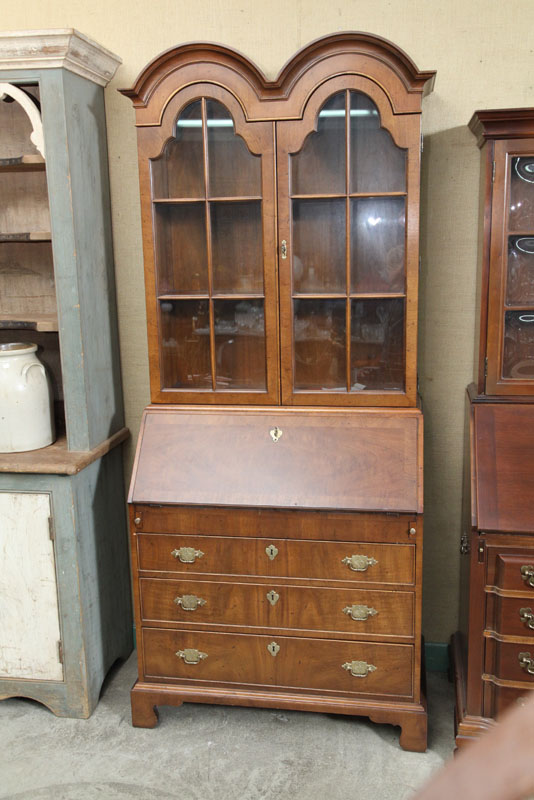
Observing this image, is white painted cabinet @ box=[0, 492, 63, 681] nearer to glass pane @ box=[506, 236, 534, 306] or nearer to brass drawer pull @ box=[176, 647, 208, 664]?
brass drawer pull @ box=[176, 647, 208, 664]

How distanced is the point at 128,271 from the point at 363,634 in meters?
1.59

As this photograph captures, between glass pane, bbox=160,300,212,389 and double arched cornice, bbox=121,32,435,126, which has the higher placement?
double arched cornice, bbox=121,32,435,126

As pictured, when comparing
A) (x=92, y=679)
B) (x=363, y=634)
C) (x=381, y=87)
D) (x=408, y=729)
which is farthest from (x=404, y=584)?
(x=381, y=87)

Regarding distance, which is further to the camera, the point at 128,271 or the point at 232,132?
the point at 128,271

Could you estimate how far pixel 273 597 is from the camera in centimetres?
246

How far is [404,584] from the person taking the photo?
7.77 ft

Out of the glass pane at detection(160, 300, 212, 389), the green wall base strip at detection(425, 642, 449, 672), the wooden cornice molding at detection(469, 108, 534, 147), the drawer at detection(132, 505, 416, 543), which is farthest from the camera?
the green wall base strip at detection(425, 642, 449, 672)

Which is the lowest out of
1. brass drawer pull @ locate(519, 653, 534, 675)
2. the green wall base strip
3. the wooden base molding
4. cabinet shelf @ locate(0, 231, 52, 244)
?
the green wall base strip

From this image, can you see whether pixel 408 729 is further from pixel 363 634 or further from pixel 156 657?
pixel 156 657

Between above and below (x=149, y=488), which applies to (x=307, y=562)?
below

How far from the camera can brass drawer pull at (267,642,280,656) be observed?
97.9 inches

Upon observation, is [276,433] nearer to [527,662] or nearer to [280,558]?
[280,558]

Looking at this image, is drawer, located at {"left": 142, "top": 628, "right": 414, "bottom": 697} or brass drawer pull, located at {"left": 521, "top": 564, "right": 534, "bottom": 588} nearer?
brass drawer pull, located at {"left": 521, "top": 564, "right": 534, "bottom": 588}

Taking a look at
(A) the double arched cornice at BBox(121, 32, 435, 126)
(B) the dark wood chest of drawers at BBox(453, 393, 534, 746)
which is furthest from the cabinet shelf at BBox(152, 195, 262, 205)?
(B) the dark wood chest of drawers at BBox(453, 393, 534, 746)
